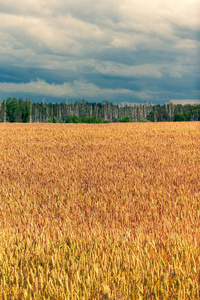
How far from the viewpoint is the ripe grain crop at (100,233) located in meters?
2.84

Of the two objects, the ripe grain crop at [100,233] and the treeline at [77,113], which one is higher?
the treeline at [77,113]

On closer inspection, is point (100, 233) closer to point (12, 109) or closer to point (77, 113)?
point (12, 109)

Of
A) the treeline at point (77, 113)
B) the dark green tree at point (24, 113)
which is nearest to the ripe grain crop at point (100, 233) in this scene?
the treeline at point (77, 113)

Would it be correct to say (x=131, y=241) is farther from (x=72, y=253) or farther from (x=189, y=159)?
(x=189, y=159)

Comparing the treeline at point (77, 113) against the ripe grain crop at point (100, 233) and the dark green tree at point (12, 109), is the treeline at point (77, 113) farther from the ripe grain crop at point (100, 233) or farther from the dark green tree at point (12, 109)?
the ripe grain crop at point (100, 233)

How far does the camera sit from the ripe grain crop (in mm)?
2844

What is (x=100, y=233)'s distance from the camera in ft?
13.9

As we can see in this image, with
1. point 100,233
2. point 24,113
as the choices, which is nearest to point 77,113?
point 24,113

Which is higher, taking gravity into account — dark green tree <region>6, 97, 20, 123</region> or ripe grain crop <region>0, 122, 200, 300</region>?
dark green tree <region>6, 97, 20, 123</region>

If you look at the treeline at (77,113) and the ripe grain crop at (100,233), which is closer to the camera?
the ripe grain crop at (100,233)

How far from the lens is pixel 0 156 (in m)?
13.1

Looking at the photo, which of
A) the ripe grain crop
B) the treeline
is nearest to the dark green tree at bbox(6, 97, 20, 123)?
the treeline

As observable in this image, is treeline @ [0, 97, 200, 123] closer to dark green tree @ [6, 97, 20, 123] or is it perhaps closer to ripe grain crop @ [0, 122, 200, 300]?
dark green tree @ [6, 97, 20, 123]

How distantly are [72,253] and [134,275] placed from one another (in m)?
0.93
